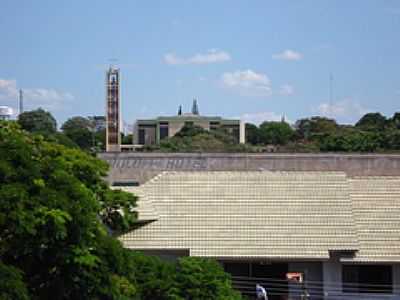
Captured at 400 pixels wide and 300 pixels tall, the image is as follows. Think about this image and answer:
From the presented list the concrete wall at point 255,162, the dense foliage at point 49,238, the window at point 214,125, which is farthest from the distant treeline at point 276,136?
the dense foliage at point 49,238

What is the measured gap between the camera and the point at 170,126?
126m

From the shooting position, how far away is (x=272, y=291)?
30453mm

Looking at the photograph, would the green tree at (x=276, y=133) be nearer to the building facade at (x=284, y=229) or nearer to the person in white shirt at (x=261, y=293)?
the building facade at (x=284, y=229)

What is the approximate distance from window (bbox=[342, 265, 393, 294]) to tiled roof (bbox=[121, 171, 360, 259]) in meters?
1.41

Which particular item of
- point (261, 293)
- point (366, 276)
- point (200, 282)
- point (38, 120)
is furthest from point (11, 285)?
point (38, 120)

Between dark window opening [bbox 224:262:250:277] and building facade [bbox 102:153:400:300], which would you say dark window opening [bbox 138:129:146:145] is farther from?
dark window opening [bbox 224:262:250:277]

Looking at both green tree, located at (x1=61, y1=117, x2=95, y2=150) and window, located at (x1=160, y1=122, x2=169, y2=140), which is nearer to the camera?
green tree, located at (x1=61, y1=117, x2=95, y2=150)

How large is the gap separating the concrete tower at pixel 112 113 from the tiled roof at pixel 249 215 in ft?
185

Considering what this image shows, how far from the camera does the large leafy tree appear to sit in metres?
15.8

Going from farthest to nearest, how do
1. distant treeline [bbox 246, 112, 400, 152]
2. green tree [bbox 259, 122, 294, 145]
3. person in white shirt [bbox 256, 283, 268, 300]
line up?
1. green tree [bbox 259, 122, 294, 145]
2. distant treeline [bbox 246, 112, 400, 152]
3. person in white shirt [bbox 256, 283, 268, 300]

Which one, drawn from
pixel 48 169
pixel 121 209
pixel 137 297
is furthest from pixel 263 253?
pixel 48 169

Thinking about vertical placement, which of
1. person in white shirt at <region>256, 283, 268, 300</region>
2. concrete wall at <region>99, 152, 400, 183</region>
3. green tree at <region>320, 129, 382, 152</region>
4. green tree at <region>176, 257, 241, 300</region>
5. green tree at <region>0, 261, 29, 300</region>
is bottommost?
person in white shirt at <region>256, 283, 268, 300</region>

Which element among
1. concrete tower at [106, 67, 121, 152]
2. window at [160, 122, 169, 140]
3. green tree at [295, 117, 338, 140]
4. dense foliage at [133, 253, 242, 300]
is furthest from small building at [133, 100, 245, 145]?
dense foliage at [133, 253, 242, 300]

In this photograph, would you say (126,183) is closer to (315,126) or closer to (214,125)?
(315,126)
